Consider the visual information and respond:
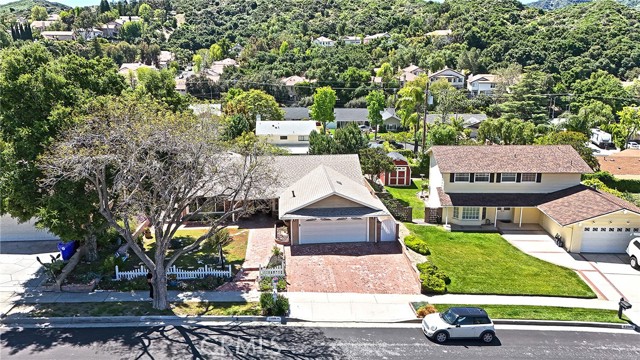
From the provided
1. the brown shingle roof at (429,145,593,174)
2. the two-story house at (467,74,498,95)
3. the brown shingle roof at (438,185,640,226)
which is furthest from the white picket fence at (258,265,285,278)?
the two-story house at (467,74,498,95)

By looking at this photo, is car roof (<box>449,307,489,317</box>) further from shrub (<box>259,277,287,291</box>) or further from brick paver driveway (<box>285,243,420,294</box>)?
shrub (<box>259,277,287,291</box>)

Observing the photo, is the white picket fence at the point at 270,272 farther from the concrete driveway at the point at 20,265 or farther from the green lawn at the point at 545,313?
the concrete driveway at the point at 20,265

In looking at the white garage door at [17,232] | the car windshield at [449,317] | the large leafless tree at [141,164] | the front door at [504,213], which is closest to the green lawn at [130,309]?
the large leafless tree at [141,164]

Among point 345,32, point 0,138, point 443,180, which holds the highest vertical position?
point 345,32

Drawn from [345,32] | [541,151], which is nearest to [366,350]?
[541,151]

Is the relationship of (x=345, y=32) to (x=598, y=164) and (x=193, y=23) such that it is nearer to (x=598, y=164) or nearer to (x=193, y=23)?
(x=193, y=23)

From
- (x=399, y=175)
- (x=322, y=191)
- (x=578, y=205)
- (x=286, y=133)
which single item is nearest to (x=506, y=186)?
(x=578, y=205)
